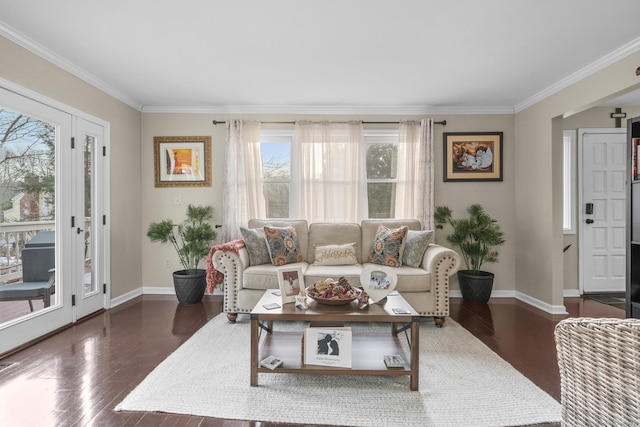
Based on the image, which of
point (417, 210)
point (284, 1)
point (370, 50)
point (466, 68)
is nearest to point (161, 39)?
point (284, 1)

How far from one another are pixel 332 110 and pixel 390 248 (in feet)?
6.56

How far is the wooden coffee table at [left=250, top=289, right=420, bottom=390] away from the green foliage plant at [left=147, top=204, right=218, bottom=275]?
1.97 m

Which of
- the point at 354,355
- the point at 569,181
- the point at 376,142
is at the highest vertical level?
the point at 376,142

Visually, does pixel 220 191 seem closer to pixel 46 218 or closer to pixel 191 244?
pixel 191 244

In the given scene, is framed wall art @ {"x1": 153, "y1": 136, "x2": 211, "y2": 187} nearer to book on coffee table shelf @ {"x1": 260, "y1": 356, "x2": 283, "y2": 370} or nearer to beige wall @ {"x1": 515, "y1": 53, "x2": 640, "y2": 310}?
book on coffee table shelf @ {"x1": 260, "y1": 356, "x2": 283, "y2": 370}

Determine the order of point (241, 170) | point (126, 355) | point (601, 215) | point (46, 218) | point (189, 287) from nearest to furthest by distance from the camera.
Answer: point (126, 355), point (46, 218), point (189, 287), point (241, 170), point (601, 215)

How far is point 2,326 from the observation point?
8.41 ft

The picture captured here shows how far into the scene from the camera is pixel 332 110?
4426 mm

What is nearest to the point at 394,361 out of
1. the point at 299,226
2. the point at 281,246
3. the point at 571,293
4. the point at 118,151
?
the point at 281,246

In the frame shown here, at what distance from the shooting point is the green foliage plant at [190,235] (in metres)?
3.98

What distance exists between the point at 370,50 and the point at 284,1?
949 mm

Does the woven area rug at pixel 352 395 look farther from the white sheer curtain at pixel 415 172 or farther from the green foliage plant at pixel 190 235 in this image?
the white sheer curtain at pixel 415 172

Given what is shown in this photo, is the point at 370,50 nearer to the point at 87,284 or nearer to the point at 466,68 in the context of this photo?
the point at 466,68

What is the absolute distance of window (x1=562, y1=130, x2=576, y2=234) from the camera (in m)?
4.47
